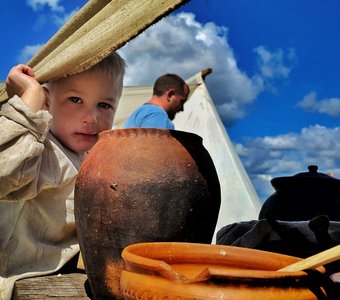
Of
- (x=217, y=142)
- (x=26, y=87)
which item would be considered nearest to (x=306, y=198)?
(x=26, y=87)

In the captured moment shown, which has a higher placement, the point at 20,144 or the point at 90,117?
the point at 90,117

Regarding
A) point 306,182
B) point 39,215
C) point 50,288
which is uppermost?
point 306,182

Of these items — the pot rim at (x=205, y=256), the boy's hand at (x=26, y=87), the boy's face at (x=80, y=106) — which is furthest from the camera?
the boy's face at (x=80, y=106)

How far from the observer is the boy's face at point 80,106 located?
160 centimetres

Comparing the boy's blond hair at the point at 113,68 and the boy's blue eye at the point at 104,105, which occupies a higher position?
the boy's blond hair at the point at 113,68

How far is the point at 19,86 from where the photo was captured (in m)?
1.59

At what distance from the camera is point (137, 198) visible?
111 cm

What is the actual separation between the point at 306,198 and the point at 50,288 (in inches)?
34.1

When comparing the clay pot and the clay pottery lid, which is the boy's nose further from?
the clay pottery lid

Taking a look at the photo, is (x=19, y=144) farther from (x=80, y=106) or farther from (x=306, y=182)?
(x=306, y=182)

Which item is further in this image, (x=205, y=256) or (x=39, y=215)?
(x=39, y=215)

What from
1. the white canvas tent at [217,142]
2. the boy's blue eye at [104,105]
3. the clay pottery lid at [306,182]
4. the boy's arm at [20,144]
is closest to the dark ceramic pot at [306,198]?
the clay pottery lid at [306,182]

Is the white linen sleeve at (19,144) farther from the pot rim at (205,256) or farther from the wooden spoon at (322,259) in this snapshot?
the wooden spoon at (322,259)

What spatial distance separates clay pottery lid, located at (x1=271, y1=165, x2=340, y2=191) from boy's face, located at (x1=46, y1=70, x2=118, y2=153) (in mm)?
653
